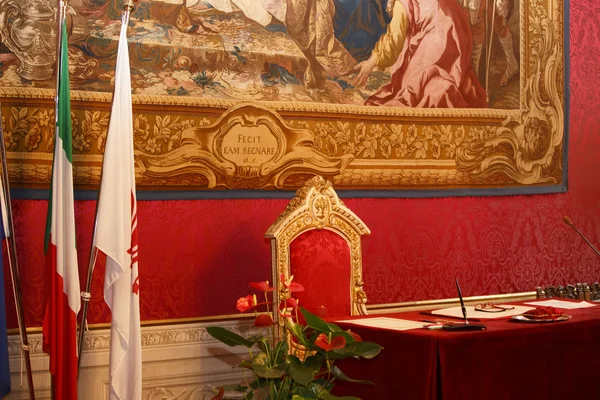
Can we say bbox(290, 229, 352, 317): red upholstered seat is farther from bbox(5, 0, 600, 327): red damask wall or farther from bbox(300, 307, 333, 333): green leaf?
bbox(300, 307, 333, 333): green leaf

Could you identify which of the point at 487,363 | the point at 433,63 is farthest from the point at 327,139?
the point at 487,363

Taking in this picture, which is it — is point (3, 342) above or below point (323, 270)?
below

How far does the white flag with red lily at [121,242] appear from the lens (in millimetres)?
4250

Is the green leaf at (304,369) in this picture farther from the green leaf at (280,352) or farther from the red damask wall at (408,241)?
the red damask wall at (408,241)

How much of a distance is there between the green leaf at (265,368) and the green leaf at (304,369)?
0.03 meters

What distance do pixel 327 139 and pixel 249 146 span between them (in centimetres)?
57

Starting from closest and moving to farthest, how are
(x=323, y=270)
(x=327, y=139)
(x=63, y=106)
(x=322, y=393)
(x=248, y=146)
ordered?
(x=322, y=393), (x=63, y=106), (x=323, y=270), (x=248, y=146), (x=327, y=139)

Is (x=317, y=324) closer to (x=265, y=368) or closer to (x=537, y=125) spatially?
(x=265, y=368)

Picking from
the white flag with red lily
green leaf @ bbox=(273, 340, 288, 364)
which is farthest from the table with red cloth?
green leaf @ bbox=(273, 340, 288, 364)

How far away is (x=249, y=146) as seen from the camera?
17.1 feet

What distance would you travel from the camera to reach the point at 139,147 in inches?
192

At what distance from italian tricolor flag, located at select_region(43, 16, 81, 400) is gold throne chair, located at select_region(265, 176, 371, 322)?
1.12 metres

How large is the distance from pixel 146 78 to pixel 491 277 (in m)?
2.95

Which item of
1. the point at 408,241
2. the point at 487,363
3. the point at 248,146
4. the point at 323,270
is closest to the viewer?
the point at 487,363
